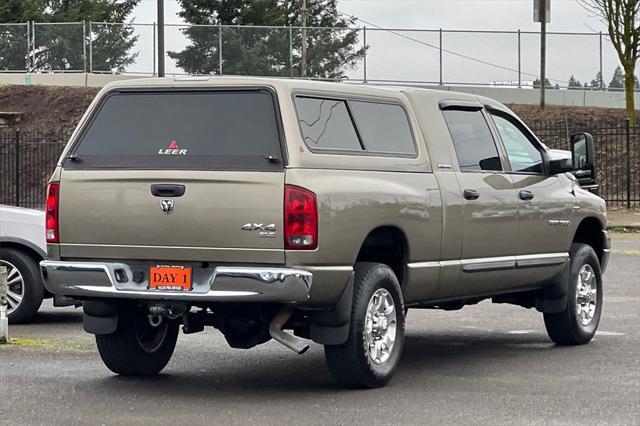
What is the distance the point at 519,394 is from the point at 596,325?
9.47ft

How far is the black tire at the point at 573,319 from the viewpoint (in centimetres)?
1102

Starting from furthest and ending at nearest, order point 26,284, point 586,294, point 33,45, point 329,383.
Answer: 1. point 33,45
2. point 26,284
3. point 586,294
4. point 329,383

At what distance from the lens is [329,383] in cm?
919

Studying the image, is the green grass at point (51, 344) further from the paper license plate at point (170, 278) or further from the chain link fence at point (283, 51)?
the chain link fence at point (283, 51)

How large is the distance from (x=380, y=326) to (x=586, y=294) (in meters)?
3.05

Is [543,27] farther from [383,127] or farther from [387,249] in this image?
[387,249]

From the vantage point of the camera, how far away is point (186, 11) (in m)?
53.3

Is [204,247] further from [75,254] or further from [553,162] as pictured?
[553,162]

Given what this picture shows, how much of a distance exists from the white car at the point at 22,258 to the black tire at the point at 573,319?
14.5 ft

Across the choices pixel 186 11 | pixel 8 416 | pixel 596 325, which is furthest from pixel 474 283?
pixel 186 11

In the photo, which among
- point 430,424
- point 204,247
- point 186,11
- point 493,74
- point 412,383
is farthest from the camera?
point 186,11

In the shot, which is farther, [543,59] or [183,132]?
[543,59]

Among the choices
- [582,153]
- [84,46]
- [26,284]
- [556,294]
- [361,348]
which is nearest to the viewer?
[361,348]

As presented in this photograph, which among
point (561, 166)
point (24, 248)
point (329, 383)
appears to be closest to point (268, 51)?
point (24, 248)
